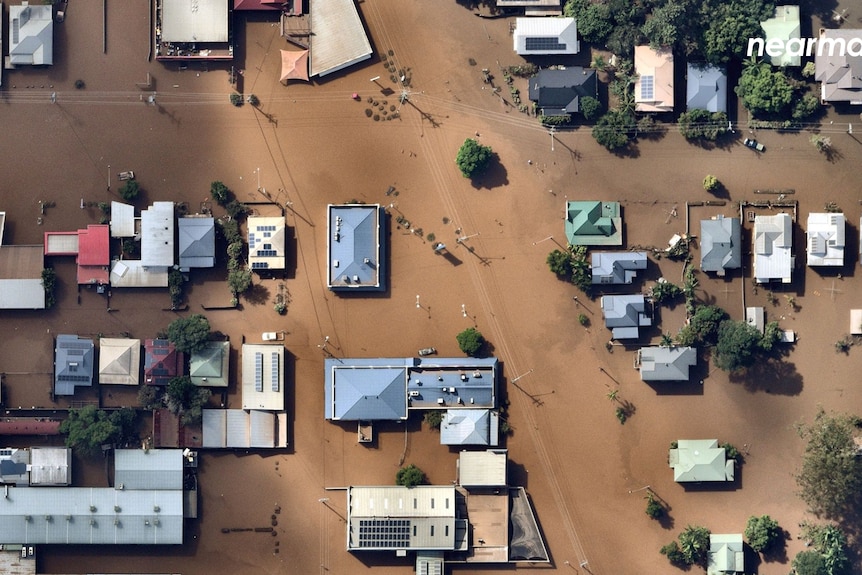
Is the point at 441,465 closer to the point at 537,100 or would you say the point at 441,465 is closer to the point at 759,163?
the point at 537,100

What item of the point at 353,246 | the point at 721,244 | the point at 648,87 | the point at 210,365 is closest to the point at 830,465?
the point at 721,244

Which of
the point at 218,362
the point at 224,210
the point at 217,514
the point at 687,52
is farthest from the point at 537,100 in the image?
the point at 217,514

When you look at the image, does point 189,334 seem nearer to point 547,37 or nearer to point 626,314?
point 626,314

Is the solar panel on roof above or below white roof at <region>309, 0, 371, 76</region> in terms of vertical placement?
below

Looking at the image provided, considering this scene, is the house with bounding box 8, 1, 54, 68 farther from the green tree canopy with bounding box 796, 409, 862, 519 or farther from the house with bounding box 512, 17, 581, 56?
the green tree canopy with bounding box 796, 409, 862, 519

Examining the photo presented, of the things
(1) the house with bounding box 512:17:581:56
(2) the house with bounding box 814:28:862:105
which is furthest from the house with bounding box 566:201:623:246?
(2) the house with bounding box 814:28:862:105

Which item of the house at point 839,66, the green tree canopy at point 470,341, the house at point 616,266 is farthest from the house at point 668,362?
the house at point 839,66
